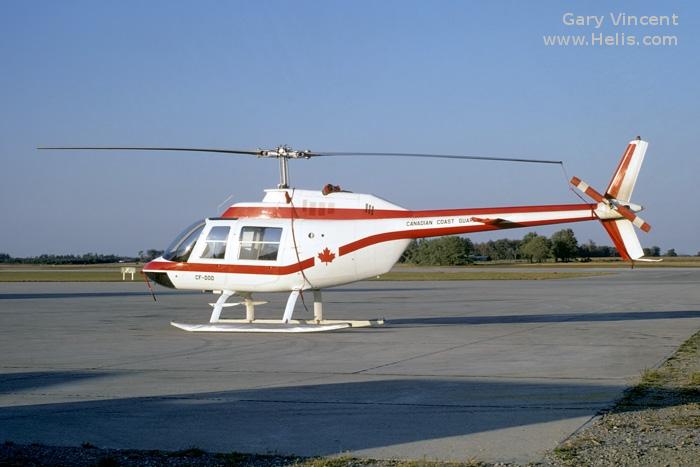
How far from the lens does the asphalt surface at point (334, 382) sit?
27.3 feet

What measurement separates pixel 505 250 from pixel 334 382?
15483cm

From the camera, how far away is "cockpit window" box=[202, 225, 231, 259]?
65.9 ft

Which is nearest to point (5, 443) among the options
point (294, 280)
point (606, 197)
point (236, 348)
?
point (236, 348)

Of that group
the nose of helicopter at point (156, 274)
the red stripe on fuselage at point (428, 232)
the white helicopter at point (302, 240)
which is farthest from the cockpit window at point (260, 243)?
the nose of helicopter at point (156, 274)

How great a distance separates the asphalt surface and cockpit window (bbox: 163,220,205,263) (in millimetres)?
1744

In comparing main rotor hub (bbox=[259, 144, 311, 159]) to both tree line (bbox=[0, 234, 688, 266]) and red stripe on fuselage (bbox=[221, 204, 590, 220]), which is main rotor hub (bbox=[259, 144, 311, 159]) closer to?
red stripe on fuselage (bbox=[221, 204, 590, 220])

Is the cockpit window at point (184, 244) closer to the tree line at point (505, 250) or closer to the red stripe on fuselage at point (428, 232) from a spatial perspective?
the red stripe on fuselage at point (428, 232)

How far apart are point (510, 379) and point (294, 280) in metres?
8.58

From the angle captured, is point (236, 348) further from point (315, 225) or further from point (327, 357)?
point (315, 225)

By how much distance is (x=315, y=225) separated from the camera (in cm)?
1992

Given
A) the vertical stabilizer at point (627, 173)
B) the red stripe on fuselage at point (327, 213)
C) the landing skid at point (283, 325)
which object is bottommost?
the landing skid at point (283, 325)

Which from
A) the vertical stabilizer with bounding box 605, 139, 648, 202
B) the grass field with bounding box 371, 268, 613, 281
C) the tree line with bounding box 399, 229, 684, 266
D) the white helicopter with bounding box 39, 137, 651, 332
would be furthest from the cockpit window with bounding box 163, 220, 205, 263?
the tree line with bounding box 399, 229, 684, 266

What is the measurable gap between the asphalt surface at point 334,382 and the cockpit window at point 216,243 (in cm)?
195

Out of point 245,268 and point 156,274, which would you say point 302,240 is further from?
point 156,274
